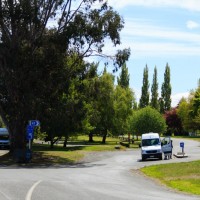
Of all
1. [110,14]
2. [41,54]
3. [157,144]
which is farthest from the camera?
[157,144]

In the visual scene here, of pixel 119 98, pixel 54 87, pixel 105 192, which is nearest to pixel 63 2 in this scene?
pixel 54 87

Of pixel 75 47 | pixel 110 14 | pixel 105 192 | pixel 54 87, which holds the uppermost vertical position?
pixel 110 14

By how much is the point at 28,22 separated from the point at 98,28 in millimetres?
5438

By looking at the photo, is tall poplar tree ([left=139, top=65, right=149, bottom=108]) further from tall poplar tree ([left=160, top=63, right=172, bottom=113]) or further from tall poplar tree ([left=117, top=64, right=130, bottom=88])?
tall poplar tree ([left=117, top=64, right=130, bottom=88])

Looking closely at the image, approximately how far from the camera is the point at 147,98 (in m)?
133

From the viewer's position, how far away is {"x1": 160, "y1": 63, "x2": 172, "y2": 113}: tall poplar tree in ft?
450

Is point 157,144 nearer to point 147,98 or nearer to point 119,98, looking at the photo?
point 119,98

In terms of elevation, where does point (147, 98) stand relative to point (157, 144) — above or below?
above

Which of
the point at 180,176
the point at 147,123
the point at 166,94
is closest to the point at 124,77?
the point at 166,94

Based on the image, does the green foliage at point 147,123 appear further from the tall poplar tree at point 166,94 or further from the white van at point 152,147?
the tall poplar tree at point 166,94

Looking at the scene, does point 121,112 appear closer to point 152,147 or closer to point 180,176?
point 152,147

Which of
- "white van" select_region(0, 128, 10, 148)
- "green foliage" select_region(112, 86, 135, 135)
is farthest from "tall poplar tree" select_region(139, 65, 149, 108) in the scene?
"white van" select_region(0, 128, 10, 148)

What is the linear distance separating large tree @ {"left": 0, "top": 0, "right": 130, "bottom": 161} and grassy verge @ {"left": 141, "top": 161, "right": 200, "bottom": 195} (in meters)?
11.5

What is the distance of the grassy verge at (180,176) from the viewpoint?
1961 centimetres
